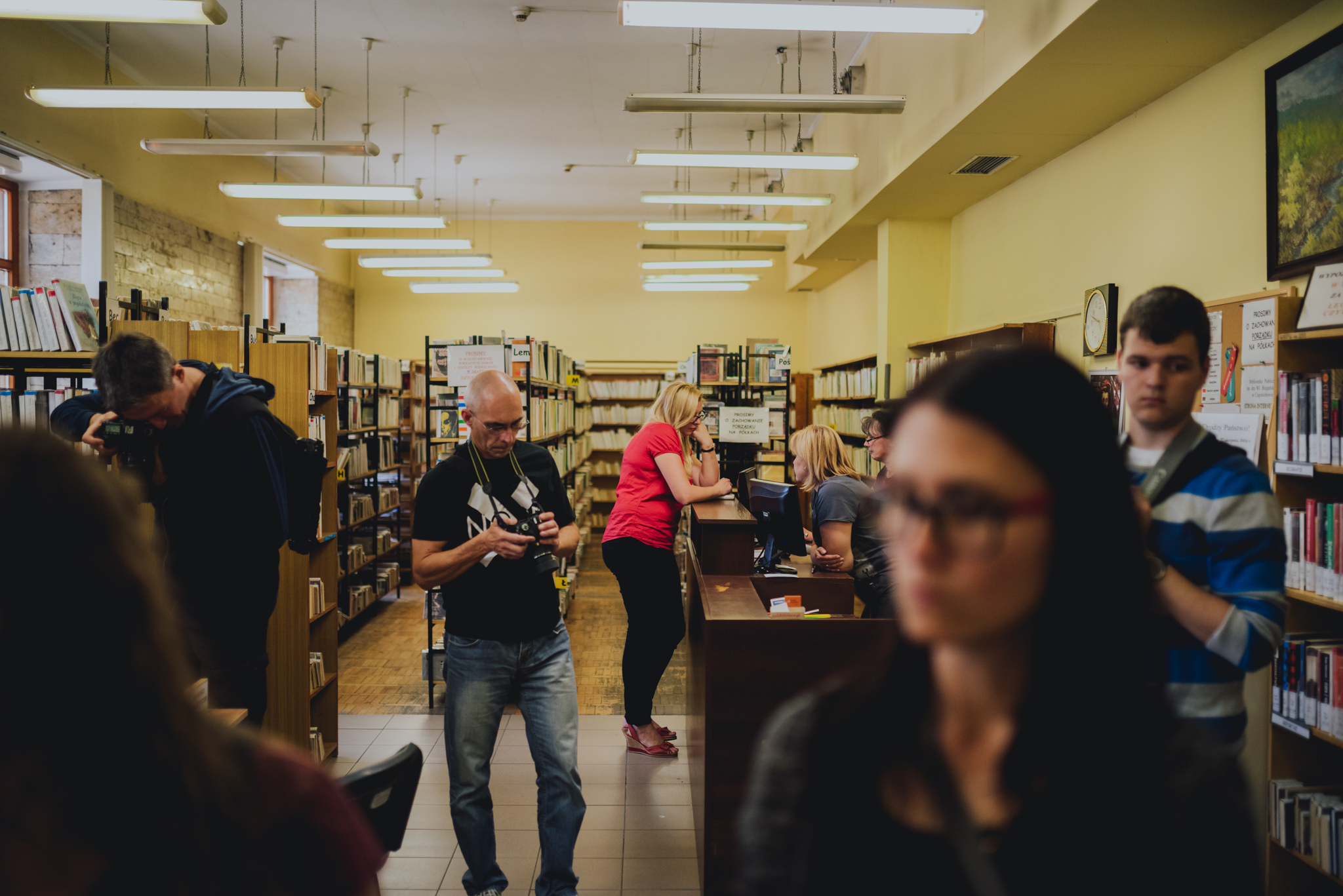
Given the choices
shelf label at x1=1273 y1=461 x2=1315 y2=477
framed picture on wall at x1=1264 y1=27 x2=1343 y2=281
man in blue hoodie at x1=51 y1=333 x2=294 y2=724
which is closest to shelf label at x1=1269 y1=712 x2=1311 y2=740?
shelf label at x1=1273 y1=461 x2=1315 y2=477

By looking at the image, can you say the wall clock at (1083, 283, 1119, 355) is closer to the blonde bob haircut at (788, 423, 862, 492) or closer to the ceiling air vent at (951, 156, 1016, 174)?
the ceiling air vent at (951, 156, 1016, 174)

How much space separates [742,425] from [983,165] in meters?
2.41

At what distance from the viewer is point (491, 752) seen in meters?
2.39

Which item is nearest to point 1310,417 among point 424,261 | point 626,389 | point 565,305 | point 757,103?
point 757,103

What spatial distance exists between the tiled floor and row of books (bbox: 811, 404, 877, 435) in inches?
185

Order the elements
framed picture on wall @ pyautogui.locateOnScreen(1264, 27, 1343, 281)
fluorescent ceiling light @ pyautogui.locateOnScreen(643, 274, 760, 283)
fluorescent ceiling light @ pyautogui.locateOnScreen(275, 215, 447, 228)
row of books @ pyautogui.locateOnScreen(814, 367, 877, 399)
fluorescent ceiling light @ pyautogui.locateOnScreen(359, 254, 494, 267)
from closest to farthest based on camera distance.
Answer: framed picture on wall @ pyautogui.locateOnScreen(1264, 27, 1343, 281) < fluorescent ceiling light @ pyautogui.locateOnScreen(275, 215, 447, 228) < row of books @ pyautogui.locateOnScreen(814, 367, 877, 399) < fluorescent ceiling light @ pyautogui.locateOnScreen(359, 254, 494, 267) < fluorescent ceiling light @ pyautogui.locateOnScreen(643, 274, 760, 283)

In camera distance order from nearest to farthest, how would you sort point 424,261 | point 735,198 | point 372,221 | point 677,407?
point 677,407 → point 735,198 → point 372,221 → point 424,261

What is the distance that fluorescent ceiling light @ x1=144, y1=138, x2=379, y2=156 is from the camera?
4961mm

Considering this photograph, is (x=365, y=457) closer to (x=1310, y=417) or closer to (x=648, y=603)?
(x=648, y=603)

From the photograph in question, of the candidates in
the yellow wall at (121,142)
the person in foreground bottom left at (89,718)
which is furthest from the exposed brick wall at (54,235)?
the person in foreground bottom left at (89,718)

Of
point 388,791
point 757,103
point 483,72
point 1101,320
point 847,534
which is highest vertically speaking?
point 483,72

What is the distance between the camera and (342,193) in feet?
18.2

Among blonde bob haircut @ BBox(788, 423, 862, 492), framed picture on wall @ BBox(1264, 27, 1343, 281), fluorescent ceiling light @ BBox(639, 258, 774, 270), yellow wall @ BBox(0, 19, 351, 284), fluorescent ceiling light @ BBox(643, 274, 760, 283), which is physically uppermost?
yellow wall @ BBox(0, 19, 351, 284)

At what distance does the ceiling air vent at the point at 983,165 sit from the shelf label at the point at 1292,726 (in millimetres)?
3741
